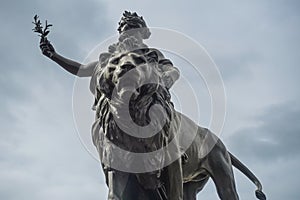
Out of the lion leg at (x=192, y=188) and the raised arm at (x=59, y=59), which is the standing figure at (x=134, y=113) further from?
the lion leg at (x=192, y=188)

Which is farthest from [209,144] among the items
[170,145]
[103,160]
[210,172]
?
[103,160]

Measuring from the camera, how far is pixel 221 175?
8117 mm

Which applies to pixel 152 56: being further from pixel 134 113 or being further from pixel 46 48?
pixel 46 48

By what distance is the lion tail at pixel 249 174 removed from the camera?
27.9 ft

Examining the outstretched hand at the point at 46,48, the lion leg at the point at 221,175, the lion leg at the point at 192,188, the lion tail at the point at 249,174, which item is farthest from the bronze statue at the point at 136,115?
the lion tail at the point at 249,174

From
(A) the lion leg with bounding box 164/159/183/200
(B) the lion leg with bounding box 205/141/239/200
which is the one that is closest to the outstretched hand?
(A) the lion leg with bounding box 164/159/183/200

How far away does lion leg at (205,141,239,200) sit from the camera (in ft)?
26.5

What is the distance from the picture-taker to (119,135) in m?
6.43

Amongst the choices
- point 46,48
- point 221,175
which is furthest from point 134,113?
point 221,175

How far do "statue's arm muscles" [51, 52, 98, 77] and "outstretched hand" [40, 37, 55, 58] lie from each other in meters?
0.05

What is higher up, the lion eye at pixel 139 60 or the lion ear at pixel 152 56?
the lion ear at pixel 152 56

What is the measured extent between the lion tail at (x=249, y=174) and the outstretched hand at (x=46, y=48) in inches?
129

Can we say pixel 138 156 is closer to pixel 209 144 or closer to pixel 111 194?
pixel 111 194

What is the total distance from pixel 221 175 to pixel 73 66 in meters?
2.59
